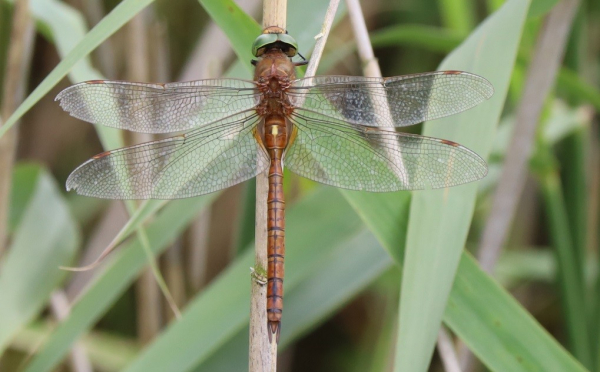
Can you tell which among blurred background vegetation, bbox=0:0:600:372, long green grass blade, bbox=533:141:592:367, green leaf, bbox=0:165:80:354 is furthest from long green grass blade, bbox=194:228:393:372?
long green grass blade, bbox=533:141:592:367

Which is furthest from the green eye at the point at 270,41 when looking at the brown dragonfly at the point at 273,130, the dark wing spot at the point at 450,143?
the dark wing spot at the point at 450,143

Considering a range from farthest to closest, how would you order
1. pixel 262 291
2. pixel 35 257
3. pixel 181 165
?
pixel 35 257 < pixel 181 165 < pixel 262 291

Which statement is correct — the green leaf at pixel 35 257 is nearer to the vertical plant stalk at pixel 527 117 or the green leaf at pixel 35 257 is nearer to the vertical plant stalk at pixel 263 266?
the vertical plant stalk at pixel 263 266

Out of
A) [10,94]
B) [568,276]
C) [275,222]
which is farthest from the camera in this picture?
[568,276]

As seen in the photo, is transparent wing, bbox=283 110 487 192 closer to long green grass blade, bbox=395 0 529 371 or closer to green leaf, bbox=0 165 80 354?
long green grass blade, bbox=395 0 529 371

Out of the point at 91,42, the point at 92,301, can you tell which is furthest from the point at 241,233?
the point at 91,42

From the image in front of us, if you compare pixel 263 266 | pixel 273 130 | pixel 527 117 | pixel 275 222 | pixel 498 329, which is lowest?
pixel 498 329

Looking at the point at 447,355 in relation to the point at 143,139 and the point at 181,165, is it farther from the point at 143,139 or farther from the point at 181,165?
the point at 143,139
